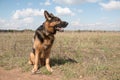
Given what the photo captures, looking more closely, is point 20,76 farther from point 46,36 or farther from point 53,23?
point 53,23

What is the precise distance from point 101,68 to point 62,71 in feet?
3.79

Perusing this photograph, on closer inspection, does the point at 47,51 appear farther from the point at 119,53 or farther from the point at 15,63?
the point at 119,53

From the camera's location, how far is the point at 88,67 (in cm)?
739

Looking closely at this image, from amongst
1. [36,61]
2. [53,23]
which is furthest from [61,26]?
[36,61]

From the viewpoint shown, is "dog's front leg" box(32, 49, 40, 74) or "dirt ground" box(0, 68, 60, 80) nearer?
"dirt ground" box(0, 68, 60, 80)

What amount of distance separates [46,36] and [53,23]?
0.44 m

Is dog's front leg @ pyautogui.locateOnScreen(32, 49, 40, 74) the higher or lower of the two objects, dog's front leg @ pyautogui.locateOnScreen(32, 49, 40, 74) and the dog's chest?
the lower

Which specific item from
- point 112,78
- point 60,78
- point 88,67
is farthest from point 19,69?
point 112,78

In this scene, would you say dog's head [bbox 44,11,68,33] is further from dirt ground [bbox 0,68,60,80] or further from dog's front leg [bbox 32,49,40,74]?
dirt ground [bbox 0,68,60,80]

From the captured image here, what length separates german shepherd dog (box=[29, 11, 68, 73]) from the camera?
6.85 meters

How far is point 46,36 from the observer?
698 centimetres

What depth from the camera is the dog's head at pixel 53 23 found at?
6832mm

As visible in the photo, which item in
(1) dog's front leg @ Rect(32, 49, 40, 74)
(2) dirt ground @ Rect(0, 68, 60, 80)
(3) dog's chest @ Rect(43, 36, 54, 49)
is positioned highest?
(3) dog's chest @ Rect(43, 36, 54, 49)

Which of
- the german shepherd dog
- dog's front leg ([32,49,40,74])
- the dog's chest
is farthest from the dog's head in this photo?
dog's front leg ([32,49,40,74])
